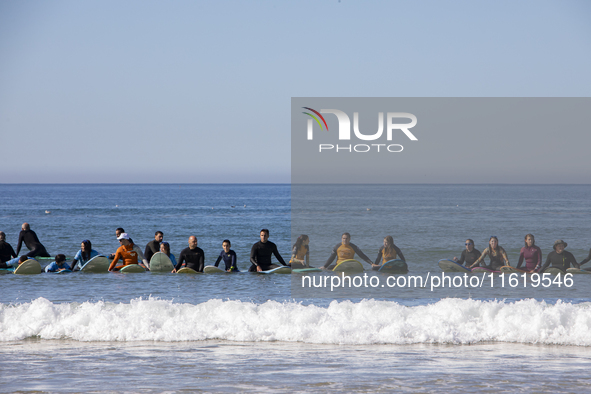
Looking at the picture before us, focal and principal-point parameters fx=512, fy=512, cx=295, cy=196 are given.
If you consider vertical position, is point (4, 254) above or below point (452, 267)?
above

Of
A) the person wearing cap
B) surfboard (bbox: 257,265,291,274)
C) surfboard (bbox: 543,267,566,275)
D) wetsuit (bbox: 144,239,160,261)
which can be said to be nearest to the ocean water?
surfboard (bbox: 257,265,291,274)

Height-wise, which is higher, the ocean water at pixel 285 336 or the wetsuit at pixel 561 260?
the wetsuit at pixel 561 260

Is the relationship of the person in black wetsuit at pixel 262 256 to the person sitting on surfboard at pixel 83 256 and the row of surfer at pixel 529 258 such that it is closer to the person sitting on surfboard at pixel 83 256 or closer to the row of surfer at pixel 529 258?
the person sitting on surfboard at pixel 83 256

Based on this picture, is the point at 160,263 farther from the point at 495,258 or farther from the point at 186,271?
the point at 495,258

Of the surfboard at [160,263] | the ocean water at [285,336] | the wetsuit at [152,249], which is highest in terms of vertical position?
Result: the wetsuit at [152,249]

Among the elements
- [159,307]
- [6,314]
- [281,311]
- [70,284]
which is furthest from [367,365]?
[70,284]

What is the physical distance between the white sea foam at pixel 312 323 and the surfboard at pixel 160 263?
4.92 m

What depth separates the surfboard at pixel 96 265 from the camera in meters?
14.3

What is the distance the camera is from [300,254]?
49.8 ft

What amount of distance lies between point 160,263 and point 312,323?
22.9 feet

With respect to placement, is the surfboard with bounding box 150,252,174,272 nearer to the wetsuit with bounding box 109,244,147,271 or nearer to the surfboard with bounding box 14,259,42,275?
the wetsuit with bounding box 109,244,147,271

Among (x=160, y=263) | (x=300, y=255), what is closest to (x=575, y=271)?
(x=300, y=255)

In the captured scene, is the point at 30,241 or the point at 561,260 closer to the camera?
the point at 561,260

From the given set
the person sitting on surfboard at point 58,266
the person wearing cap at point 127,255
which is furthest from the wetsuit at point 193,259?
the person sitting on surfboard at point 58,266
